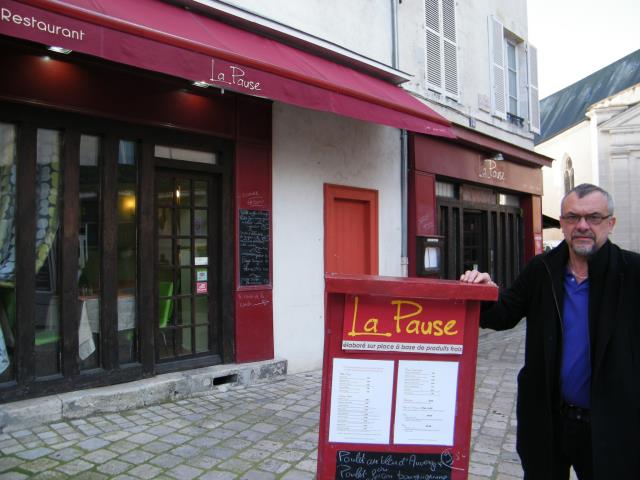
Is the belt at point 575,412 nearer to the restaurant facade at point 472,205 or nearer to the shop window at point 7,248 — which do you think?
the shop window at point 7,248

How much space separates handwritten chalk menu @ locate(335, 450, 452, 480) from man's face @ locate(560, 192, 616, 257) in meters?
1.14

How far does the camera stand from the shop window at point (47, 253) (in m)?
4.44

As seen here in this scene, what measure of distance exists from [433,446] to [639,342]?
3.31 ft

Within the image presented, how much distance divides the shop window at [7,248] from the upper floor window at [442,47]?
6.45 m

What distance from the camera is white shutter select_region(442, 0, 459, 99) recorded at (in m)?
9.19

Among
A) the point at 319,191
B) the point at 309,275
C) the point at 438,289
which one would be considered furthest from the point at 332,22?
the point at 438,289

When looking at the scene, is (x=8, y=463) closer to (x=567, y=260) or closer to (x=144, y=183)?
(x=144, y=183)

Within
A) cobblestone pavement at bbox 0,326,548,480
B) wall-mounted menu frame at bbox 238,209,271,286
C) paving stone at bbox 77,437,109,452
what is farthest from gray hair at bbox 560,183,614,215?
wall-mounted menu frame at bbox 238,209,271,286

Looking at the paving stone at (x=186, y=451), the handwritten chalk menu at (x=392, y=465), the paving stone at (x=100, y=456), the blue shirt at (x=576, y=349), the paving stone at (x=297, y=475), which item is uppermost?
the blue shirt at (x=576, y=349)

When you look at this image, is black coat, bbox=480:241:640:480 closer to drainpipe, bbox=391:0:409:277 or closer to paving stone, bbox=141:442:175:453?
paving stone, bbox=141:442:175:453

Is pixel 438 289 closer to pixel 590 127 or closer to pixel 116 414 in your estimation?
pixel 116 414

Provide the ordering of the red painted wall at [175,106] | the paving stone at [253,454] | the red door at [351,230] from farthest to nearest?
the red door at [351,230] → the red painted wall at [175,106] → the paving stone at [253,454]

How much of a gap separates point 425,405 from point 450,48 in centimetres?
836

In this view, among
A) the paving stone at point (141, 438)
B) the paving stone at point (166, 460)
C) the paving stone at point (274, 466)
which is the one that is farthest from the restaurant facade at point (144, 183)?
the paving stone at point (274, 466)
